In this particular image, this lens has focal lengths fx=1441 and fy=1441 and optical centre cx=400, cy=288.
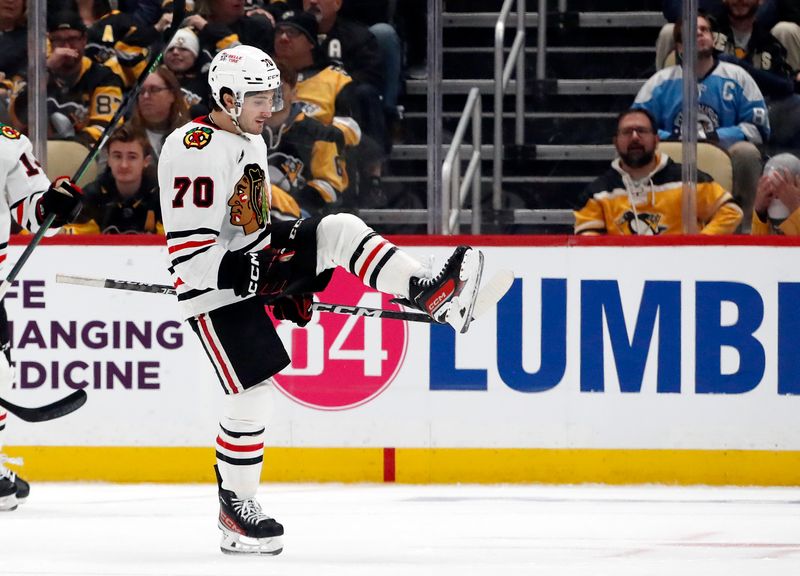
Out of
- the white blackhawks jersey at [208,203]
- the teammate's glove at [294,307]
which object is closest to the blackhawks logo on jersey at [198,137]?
the white blackhawks jersey at [208,203]

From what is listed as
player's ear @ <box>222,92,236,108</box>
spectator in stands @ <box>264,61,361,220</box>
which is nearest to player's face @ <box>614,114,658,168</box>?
spectator in stands @ <box>264,61,361,220</box>

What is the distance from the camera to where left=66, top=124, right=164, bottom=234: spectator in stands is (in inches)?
210

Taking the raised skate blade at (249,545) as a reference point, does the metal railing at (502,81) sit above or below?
above

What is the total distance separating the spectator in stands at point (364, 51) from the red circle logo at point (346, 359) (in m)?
0.71

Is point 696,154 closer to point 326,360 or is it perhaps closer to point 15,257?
point 326,360

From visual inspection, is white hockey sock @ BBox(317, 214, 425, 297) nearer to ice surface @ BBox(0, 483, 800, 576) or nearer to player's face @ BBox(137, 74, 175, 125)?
ice surface @ BBox(0, 483, 800, 576)

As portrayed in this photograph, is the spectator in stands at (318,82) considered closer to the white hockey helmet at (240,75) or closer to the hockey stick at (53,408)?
the hockey stick at (53,408)

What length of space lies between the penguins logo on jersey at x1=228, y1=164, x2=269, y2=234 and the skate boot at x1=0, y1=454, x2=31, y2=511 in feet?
4.67

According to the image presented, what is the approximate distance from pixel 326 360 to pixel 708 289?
1381 mm

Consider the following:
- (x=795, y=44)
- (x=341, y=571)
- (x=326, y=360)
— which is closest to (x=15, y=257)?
(x=326, y=360)

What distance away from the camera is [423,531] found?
409 centimetres

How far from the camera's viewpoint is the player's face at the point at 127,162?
5340 millimetres

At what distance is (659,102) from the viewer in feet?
17.4

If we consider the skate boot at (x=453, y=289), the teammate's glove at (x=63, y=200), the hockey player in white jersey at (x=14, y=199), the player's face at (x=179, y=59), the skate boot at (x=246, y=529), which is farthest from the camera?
A: the player's face at (x=179, y=59)
